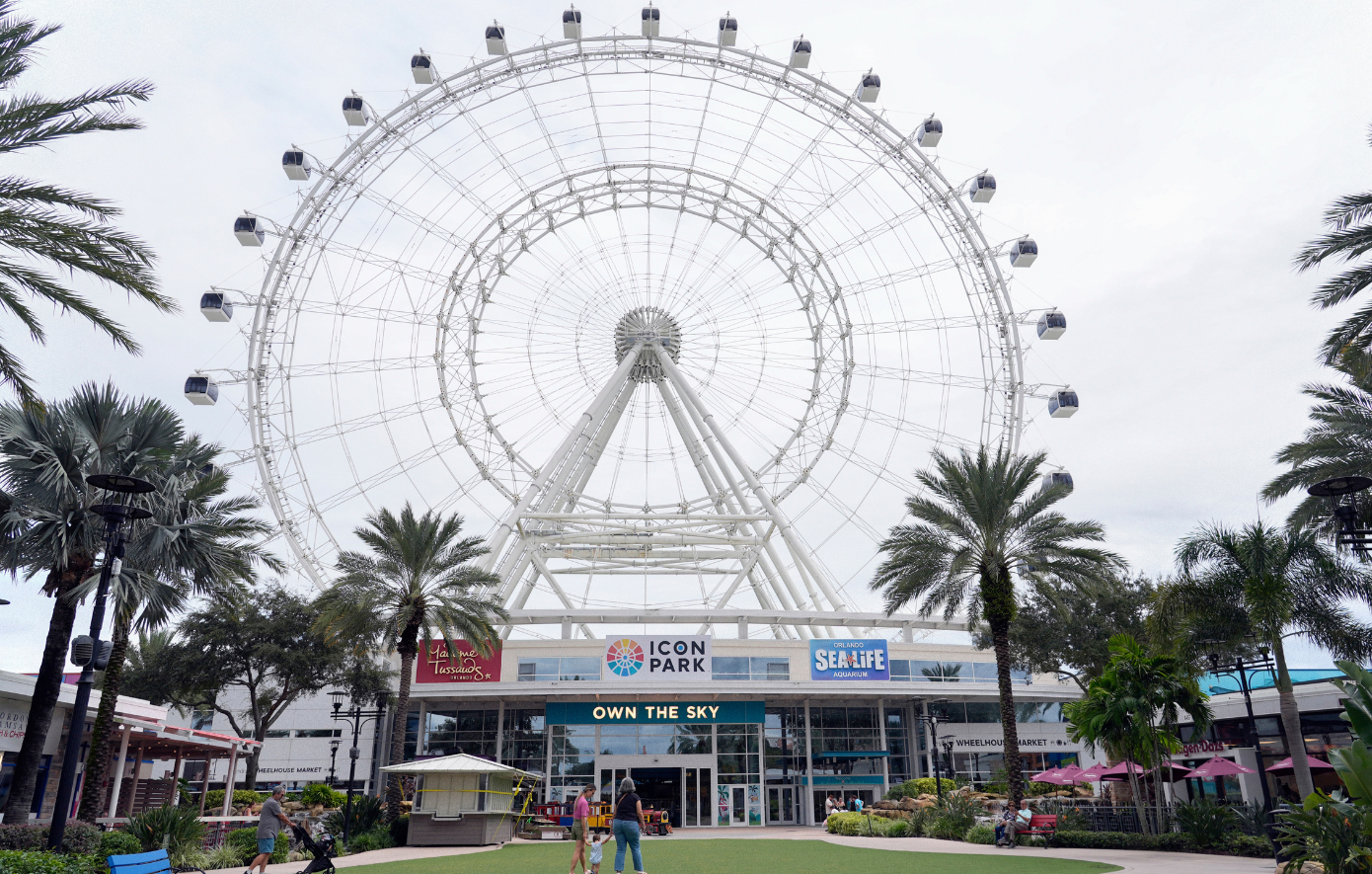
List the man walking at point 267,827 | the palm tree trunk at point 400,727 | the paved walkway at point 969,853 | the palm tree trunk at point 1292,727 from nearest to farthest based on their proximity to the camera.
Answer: the man walking at point 267,827 < the paved walkway at point 969,853 < the palm tree trunk at point 1292,727 < the palm tree trunk at point 400,727

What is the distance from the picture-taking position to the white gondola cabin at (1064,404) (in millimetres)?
37406

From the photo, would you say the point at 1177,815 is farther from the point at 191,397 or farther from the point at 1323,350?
the point at 191,397

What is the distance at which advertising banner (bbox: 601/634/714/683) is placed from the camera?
3866cm

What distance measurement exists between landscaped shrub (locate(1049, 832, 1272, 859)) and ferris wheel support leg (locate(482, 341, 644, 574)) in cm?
2308

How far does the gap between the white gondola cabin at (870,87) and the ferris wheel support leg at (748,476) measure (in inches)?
518

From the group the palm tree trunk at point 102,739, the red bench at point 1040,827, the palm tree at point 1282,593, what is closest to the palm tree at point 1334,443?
the palm tree at point 1282,593

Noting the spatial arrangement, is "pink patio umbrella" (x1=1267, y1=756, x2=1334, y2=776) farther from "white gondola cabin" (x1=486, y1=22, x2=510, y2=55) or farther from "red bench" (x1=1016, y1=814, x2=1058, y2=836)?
"white gondola cabin" (x1=486, y1=22, x2=510, y2=55)

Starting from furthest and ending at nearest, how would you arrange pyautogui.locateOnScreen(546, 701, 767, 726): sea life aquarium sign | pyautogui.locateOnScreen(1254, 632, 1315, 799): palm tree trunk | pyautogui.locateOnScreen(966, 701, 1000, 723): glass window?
pyautogui.locateOnScreen(966, 701, 1000, 723): glass window → pyautogui.locateOnScreen(546, 701, 767, 726): sea life aquarium sign → pyautogui.locateOnScreen(1254, 632, 1315, 799): palm tree trunk

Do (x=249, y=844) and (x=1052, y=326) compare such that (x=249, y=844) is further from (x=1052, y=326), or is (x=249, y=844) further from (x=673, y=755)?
(x=1052, y=326)

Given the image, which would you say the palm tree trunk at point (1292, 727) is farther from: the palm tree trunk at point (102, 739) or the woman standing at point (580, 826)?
the palm tree trunk at point (102, 739)

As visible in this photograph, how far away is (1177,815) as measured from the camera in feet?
73.7

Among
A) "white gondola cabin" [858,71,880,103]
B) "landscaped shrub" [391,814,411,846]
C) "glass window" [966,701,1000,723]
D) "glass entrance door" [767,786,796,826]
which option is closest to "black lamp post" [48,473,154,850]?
"landscaped shrub" [391,814,411,846]

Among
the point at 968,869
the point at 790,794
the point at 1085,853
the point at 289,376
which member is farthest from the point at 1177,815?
the point at 289,376

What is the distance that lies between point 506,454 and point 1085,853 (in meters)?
28.0
